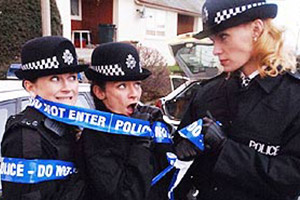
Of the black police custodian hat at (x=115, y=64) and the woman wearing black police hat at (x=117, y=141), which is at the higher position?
the black police custodian hat at (x=115, y=64)

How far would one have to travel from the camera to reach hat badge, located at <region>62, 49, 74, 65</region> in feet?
5.17

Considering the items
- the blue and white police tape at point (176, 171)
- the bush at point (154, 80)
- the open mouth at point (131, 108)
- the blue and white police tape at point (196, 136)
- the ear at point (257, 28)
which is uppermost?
the ear at point (257, 28)

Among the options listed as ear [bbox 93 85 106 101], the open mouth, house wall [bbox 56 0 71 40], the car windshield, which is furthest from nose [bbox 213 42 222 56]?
house wall [bbox 56 0 71 40]

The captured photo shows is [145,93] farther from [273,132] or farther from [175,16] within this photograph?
[175,16]

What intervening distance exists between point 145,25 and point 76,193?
1560 centimetres

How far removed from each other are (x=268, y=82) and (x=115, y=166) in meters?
0.76

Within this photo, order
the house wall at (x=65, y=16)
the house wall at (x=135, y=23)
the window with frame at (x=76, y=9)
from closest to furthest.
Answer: the house wall at (x=65, y=16) → the house wall at (x=135, y=23) → the window with frame at (x=76, y=9)

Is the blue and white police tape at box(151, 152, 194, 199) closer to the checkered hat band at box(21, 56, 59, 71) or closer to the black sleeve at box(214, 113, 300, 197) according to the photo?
the black sleeve at box(214, 113, 300, 197)

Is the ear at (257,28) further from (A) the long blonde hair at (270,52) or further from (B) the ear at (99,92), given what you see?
(B) the ear at (99,92)

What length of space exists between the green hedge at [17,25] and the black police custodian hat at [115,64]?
7.66 m

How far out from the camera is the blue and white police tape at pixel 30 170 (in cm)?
139

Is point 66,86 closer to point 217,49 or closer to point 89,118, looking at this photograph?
point 89,118

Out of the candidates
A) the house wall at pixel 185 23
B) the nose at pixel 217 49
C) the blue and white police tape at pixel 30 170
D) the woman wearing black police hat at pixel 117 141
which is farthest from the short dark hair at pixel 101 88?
the house wall at pixel 185 23

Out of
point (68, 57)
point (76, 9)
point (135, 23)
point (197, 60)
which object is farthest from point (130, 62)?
point (76, 9)
